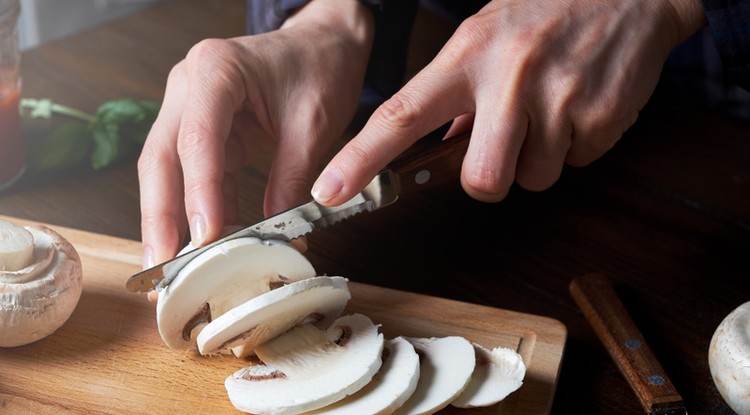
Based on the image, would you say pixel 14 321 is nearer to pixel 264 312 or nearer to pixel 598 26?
pixel 264 312

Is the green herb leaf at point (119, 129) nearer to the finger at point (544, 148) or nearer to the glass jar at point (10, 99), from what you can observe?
the glass jar at point (10, 99)

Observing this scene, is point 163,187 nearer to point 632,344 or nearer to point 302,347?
point 302,347

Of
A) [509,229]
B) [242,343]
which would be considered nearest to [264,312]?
[242,343]

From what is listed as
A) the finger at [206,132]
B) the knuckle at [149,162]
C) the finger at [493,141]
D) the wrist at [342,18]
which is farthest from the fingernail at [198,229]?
the wrist at [342,18]

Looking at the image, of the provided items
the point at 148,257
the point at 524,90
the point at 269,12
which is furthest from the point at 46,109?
the point at 524,90

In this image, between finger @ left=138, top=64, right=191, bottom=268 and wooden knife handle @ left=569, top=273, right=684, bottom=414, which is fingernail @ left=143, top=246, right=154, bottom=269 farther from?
wooden knife handle @ left=569, top=273, right=684, bottom=414

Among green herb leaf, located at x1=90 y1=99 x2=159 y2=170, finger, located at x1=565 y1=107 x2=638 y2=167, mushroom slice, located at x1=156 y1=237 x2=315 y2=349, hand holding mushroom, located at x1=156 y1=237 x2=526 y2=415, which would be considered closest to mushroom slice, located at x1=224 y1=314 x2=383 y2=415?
hand holding mushroom, located at x1=156 y1=237 x2=526 y2=415
